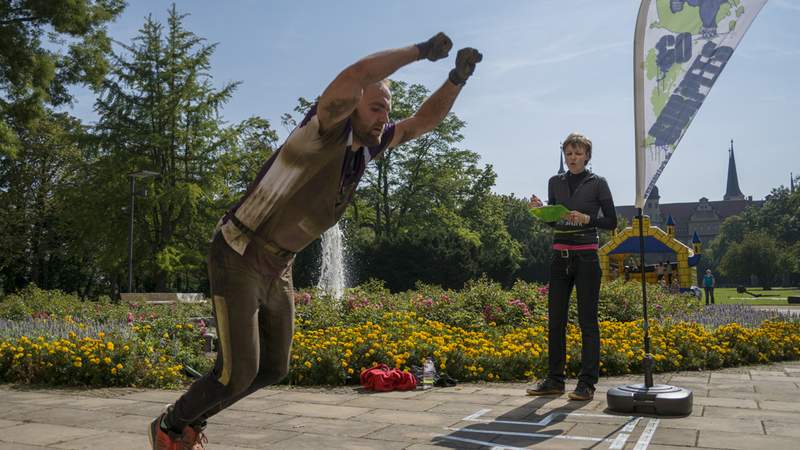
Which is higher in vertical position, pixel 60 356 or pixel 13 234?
pixel 13 234

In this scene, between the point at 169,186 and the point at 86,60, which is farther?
the point at 169,186

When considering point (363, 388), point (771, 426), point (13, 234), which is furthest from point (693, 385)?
point (13, 234)

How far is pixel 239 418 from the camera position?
5.19 metres

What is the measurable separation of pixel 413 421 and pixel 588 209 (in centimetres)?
233

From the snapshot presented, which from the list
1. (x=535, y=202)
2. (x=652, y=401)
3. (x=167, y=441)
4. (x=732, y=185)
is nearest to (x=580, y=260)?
(x=535, y=202)

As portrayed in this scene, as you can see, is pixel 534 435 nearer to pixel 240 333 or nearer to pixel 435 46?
pixel 240 333

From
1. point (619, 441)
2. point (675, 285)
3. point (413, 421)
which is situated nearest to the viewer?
point (619, 441)

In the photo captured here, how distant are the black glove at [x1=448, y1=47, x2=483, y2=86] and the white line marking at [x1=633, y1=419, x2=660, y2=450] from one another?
2415mm

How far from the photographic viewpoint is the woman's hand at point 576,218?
18.9ft

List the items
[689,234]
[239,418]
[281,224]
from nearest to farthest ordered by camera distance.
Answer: [281,224], [239,418], [689,234]

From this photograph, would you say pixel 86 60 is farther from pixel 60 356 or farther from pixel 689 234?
pixel 689 234

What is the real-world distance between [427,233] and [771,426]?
3435cm

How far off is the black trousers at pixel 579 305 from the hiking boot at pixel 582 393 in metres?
0.04

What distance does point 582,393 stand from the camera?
5.84m
